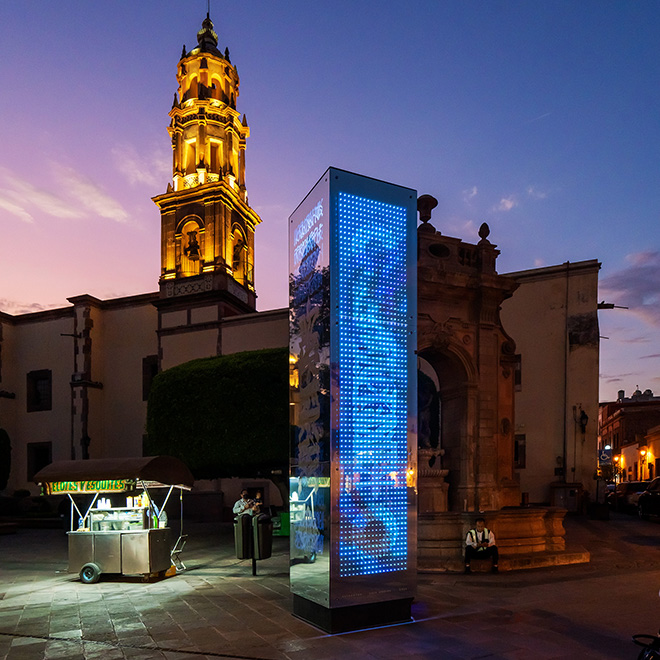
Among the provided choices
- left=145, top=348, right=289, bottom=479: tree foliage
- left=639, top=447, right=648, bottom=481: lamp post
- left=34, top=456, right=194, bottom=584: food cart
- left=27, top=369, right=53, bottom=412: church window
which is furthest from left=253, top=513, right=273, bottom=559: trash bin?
left=639, top=447, right=648, bottom=481: lamp post

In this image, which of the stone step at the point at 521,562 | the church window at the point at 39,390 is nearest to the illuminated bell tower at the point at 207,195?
the church window at the point at 39,390

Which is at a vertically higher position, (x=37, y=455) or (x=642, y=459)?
(x=37, y=455)

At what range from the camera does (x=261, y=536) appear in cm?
1345

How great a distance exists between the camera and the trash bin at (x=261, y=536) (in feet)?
43.7

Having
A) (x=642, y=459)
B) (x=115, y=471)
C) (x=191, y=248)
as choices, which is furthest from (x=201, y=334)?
(x=642, y=459)

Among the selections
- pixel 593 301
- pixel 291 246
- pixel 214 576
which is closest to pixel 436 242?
pixel 291 246

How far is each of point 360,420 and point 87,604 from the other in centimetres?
593

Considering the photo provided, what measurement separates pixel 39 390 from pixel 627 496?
33995 mm

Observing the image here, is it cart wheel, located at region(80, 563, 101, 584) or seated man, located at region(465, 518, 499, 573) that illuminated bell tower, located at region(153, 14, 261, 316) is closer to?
cart wheel, located at region(80, 563, 101, 584)

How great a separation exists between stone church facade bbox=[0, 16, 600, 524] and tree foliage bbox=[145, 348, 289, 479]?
19.0ft

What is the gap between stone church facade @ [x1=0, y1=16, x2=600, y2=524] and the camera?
29.9 metres

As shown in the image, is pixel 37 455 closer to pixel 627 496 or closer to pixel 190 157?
pixel 190 157

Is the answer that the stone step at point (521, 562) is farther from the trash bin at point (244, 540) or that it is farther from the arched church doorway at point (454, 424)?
the trash bin at point (244, 540)

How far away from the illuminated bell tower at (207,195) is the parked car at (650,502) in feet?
73.3
